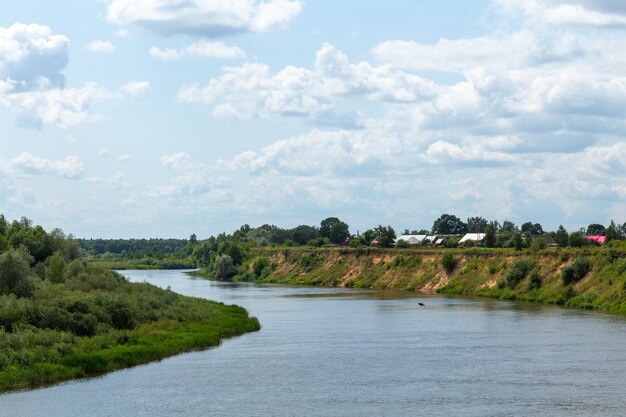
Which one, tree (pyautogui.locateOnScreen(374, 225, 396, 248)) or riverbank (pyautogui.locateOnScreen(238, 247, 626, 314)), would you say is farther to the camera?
tree (pyautogui.locateOnScreen(374, 225, 396, 248))

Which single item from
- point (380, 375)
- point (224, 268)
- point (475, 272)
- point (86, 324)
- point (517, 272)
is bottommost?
point (380, 375)

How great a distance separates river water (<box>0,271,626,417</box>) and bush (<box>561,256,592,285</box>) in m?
21.2

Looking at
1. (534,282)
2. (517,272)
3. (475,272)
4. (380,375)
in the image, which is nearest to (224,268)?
(475,272)

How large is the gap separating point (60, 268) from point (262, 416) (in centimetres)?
5477

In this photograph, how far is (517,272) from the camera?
11169cm

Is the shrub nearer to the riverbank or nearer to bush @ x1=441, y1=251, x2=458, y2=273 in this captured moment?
the riverbank

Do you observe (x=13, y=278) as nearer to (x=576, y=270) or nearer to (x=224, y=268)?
(x=576, y=270)

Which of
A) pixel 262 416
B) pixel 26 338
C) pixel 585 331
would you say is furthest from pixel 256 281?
pixel 262 416

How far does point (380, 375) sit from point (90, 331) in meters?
20.5

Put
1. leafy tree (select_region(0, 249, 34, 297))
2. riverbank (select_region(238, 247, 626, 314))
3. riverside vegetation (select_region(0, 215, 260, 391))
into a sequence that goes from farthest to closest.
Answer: riverbank (select_region(238, 247, 626, 314)) → leafy tree (select_region(0, 249, 34, 297)) → riverside vegetation (select_region(0, 215, 260, 391))

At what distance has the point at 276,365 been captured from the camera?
175 ft

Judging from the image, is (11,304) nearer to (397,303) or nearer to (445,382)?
(445,382)

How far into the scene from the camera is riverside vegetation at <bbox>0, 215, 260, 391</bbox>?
4994 cm

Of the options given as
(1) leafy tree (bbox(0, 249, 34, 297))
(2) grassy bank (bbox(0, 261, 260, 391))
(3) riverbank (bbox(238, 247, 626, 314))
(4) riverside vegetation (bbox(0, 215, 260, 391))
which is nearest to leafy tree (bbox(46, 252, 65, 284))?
(4) riverside vegetation (bbox(0, 215, 260, 391))
